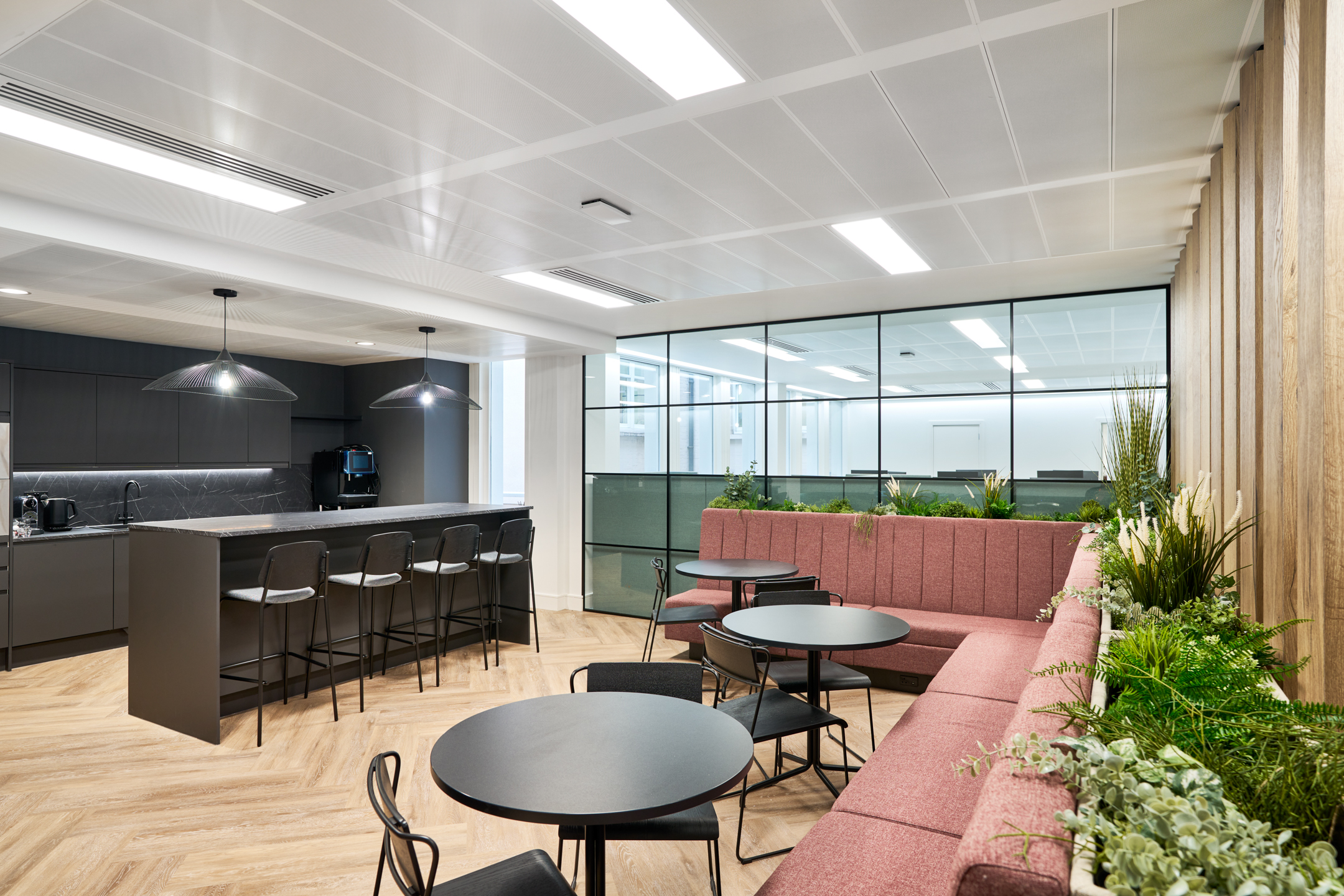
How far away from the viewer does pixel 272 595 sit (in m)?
4.09

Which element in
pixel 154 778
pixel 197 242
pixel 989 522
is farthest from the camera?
pixel 989 522

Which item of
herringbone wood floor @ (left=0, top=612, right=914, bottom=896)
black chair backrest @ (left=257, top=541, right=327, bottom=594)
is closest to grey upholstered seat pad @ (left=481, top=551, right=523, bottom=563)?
herringbone wood floor @ (left=0, top=612, right=914, bottom=896)

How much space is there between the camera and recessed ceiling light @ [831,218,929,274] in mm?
3908

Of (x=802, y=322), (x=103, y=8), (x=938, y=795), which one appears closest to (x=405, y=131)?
(x=103, y=8)

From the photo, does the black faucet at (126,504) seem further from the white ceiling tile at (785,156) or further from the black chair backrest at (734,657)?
the white ceiling tile at (785,156)

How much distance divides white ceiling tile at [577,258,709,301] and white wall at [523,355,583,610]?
7.56ft

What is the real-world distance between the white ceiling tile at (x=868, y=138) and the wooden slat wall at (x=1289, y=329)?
105 centimetres

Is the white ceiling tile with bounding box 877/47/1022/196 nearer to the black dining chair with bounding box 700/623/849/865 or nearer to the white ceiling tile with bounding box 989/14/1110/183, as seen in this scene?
the white ceiling tile with bounding box 989/14/1110/183

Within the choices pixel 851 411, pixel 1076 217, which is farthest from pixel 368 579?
pixel 1076 217

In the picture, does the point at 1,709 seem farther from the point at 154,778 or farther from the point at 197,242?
the point at 197,242

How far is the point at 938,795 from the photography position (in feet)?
7.27

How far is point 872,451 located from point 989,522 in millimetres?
1243

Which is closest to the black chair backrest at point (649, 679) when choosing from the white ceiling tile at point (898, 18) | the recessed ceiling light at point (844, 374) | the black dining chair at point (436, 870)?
the black dining chair at point (436, 870)

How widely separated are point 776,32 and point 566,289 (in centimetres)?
340
